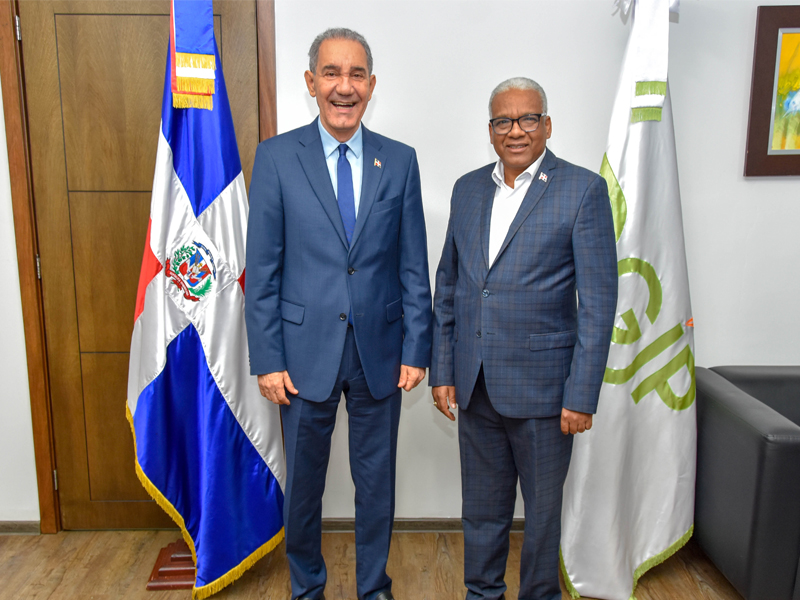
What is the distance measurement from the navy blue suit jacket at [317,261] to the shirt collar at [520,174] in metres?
0.26

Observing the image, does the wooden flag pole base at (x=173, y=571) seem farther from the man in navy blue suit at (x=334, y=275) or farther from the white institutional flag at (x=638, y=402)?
the white institutional flag at (x=638, y=402)

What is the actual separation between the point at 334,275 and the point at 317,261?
64mm

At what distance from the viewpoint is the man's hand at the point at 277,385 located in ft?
5.74

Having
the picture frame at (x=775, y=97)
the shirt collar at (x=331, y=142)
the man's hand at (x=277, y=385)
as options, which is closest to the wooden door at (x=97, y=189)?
the shirt collar at (x=331, y=142)

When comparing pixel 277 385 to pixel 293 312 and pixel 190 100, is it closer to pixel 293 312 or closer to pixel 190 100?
pixel 293 312

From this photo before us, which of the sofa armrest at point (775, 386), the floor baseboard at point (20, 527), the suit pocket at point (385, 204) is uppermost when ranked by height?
the suit pocket at point (385, 204)

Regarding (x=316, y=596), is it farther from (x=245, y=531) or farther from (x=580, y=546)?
(x=580, y=546)

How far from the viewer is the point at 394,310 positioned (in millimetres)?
1797

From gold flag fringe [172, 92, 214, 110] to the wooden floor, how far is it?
5.37 ft

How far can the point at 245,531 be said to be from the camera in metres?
2.06

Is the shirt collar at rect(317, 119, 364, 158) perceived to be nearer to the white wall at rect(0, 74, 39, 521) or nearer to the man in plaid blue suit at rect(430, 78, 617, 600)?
the man in plaid blue suit at rect(430, 78, 617, 600)

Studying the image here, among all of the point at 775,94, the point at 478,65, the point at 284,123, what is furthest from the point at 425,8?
the point at 775,94

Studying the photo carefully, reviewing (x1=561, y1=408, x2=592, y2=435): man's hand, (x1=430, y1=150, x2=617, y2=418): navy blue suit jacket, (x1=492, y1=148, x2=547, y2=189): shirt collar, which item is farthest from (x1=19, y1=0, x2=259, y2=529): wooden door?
(x1=561, y1=408, x2=592, y2=435): man's hand

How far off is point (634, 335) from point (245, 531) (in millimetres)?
1501
